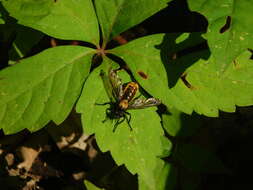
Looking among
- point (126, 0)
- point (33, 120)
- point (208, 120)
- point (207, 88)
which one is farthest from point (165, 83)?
point (208, 120)

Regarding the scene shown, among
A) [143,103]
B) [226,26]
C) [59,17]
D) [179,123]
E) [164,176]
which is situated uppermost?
[59,17]

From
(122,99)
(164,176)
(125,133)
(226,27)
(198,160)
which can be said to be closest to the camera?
(226,27)

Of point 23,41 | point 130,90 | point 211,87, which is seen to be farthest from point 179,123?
point 23,41

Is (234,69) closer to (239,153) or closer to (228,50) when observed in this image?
(228,50)

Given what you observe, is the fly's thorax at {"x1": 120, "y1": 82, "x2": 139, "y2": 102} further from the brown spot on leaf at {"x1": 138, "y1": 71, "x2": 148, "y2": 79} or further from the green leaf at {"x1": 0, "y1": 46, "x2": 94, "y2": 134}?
the green leaf at {"x1": 0, "y1": 46, "x2": 94, "y2": 134}

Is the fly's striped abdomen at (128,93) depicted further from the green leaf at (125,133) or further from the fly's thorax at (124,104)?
the green leaf at (125,133)

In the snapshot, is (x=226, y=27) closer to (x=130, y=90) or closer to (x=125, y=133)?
(x=130, y=90)
